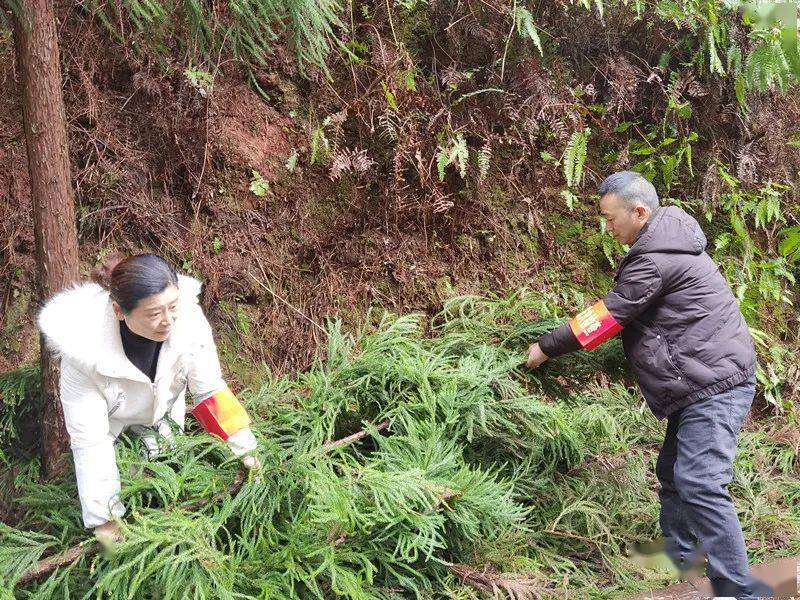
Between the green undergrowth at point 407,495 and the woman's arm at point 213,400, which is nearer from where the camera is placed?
A: the green undergrowth at point 407,495

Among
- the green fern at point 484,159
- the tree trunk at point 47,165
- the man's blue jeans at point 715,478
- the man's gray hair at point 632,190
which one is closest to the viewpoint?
the tree trunk at point 47,165

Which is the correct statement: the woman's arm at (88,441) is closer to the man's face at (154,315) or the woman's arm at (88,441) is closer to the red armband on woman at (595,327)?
the man's face at (154,315)

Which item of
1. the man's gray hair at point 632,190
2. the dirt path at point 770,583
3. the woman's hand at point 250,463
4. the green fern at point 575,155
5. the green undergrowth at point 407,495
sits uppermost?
the green fern at point 575,155

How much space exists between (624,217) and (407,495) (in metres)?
1.91

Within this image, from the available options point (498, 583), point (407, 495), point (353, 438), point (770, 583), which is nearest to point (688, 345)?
point (770, 583)

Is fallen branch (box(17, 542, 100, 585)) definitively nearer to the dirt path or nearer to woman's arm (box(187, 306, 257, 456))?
woman's arm (box(187, 306, 257, 456))

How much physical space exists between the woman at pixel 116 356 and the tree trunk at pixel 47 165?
48 cm

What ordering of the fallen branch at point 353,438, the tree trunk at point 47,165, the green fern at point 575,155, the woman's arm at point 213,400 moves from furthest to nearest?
the green fern at point 575,155 < the fallen branch at point 353,438 < the tree trunk at point 47,165 < the woman's arm at point 213,400

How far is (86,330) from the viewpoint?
254 cm

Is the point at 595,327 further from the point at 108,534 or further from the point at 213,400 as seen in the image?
the point at 108,534

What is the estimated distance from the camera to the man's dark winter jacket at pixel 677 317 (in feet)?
11.2

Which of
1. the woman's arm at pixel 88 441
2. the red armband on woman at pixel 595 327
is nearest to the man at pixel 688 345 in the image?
the red armband on woman at pixel 595 327

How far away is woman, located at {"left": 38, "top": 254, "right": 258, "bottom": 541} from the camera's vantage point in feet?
8.14

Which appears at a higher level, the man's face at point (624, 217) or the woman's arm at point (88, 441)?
the man's face at point (624, 217)
